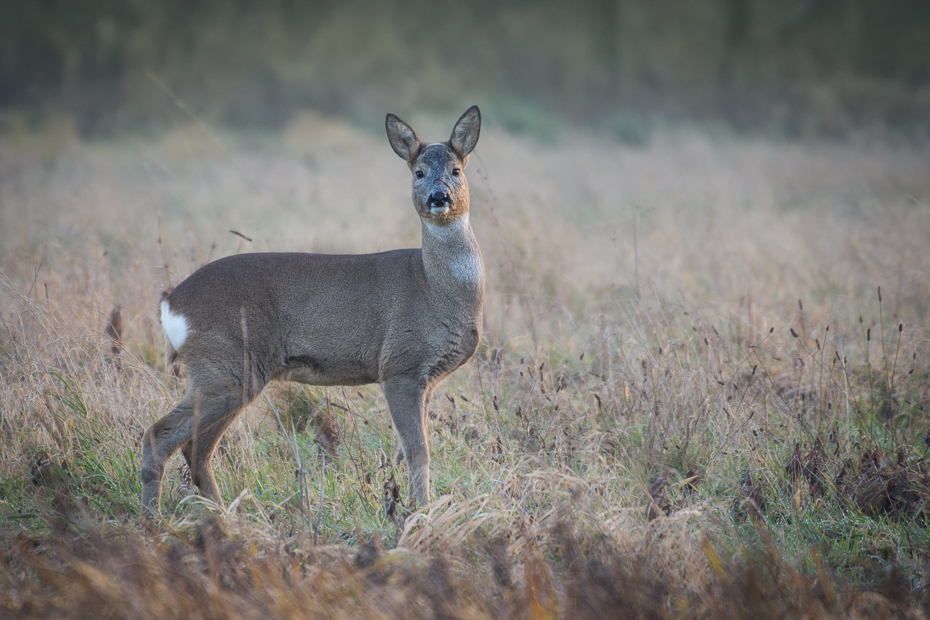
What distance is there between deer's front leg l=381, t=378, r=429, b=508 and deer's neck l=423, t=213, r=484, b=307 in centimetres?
51

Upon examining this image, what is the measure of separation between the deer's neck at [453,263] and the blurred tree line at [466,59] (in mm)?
16251

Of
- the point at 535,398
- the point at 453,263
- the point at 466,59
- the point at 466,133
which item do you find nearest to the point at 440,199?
the point at 453,263

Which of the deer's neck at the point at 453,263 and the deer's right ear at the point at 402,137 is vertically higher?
the deer's right ear at the point at 402,137

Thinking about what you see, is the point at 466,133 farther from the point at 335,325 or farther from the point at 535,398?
the point at 535,398

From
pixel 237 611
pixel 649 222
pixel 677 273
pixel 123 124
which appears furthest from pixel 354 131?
pixel 237 611

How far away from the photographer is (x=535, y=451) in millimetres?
4340

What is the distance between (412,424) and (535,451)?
70 cm

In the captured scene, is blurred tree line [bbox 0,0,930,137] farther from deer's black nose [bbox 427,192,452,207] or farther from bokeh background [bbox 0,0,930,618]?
deer's black nose [bbox 427,192,452,207]

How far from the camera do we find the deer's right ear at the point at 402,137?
4457 mm

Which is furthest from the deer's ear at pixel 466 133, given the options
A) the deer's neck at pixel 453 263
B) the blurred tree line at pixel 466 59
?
the blurred tree line at pixel 466 59

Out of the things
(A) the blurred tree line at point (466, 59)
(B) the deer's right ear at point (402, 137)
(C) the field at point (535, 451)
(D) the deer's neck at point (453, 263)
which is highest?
(A) the blurred tree line at point (466, 59)

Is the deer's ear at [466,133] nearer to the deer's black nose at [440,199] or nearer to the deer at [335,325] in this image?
the deer at [335,325]

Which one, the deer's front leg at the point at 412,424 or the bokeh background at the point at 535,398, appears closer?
the bokeh background at the point at 535,398

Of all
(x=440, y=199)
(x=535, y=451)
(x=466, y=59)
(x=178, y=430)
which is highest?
(x=466, y=59)
